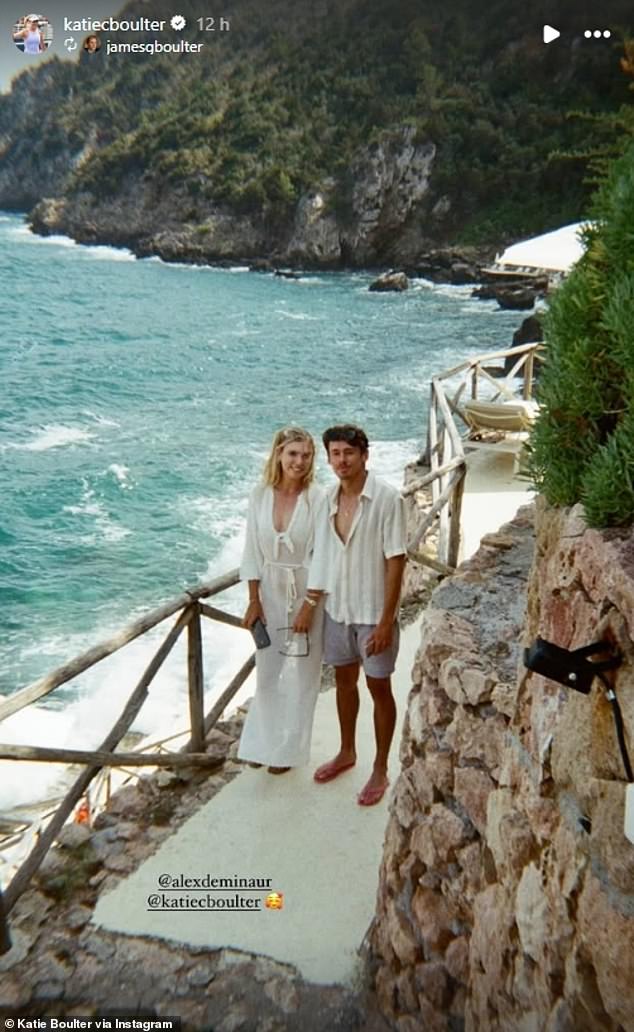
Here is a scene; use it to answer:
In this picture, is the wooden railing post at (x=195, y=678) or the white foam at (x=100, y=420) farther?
the white foam at (x=100, y=420)

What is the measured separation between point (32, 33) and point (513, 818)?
7.17 ft

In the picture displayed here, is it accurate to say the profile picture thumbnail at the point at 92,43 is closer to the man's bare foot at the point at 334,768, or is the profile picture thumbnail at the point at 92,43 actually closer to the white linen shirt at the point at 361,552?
the white linen shirt at the point at 361,552

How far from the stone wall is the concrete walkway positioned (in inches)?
6.8

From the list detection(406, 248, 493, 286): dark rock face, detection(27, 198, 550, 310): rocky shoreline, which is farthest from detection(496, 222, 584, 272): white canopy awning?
detection(27, 198, 550, 310): rocky shoreline

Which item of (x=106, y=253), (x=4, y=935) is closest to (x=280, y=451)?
(x=4, y=935)

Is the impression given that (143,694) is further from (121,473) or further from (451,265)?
(451,265)

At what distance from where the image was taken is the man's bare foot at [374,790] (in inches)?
108

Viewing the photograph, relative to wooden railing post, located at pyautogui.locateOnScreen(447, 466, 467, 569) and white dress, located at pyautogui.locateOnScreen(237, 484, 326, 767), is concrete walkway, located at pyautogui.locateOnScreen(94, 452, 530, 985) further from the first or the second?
wooden railing post, located at pyautogui.locateOnScreen(447, 466, 467, 569)

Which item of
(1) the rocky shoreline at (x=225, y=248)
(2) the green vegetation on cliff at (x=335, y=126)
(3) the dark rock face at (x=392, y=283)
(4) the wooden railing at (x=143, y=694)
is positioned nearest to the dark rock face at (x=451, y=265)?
(1) the rocky shoreline at (x=225, y=248)

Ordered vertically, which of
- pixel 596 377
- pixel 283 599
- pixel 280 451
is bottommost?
pixel 283 599

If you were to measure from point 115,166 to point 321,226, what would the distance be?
1240 cm

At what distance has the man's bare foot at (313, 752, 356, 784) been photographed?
289 cm

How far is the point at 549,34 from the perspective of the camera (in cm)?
248

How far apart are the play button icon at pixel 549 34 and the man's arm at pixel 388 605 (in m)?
1.54
